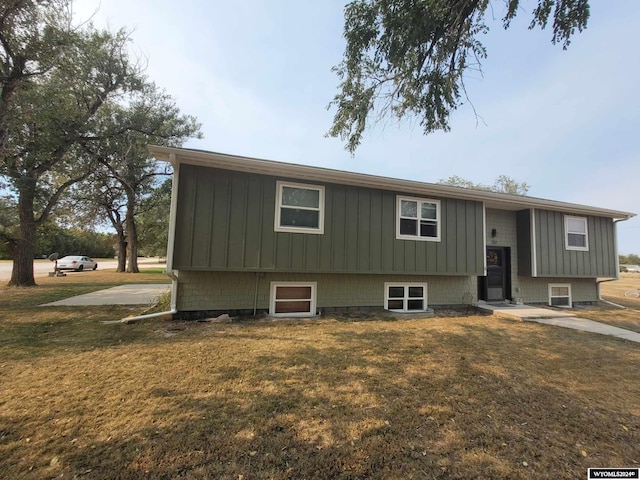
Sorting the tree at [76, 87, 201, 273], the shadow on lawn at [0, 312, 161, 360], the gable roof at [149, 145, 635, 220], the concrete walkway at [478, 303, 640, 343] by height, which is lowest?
the shadow on lawn at [0, 312, 161, 360]

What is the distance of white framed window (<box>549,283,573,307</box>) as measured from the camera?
945 cm

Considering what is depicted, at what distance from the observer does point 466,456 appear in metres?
2.05

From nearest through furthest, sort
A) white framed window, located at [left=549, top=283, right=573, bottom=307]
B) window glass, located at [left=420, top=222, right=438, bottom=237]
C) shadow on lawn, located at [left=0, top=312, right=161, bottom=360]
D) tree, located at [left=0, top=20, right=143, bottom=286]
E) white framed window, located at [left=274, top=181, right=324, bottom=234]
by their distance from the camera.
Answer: shadow on lawn, located at [left=0, top=312, right=161, bottom=360] < white framed window, located at [left=274, top=181, right=324, bottom=234] < window glass, located at [left=420, top=222, right=438, bottom=237] < tree, located at [left=0, top=20, right=143, bottom=286] < white framed window, located at [left=549, top=283, right=573, bottom=307]

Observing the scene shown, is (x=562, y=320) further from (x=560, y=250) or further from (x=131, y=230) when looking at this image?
(x=131, y=230)

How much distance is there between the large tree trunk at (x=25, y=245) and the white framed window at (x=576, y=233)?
19294 millimetres

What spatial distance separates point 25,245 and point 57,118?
209 inches

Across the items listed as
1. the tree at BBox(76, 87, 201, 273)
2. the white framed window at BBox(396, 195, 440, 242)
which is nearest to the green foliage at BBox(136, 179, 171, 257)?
the tree at BBox(76, 87, 201, 273)

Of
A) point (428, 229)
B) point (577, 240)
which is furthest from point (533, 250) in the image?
point (428, 229)

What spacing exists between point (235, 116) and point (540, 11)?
8.63 metres

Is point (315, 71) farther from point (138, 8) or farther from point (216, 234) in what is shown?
point (216, 234)

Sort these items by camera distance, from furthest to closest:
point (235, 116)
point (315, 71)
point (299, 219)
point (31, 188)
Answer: point (31, 188) → point (235, 116) → point (315, 71) → point (299, 219)

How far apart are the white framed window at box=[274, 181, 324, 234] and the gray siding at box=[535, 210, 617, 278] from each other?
22.8 feet

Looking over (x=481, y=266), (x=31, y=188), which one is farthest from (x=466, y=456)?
(x=31, y=188)

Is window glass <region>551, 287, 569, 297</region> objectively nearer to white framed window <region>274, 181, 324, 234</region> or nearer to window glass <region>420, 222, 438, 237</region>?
window glass <region>420, 222, 438, 237</region>
